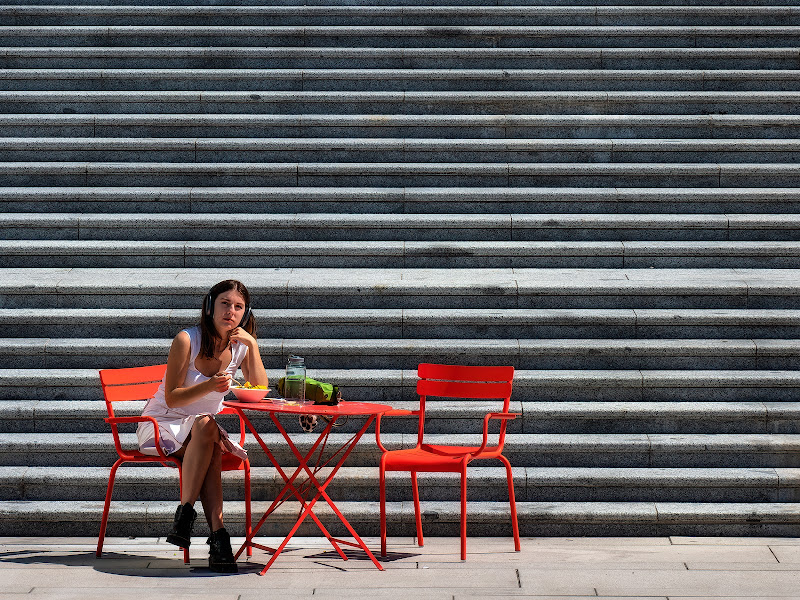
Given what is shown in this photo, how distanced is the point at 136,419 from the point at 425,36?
4.94 m

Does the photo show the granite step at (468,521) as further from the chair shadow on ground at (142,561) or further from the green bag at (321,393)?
the green bag at (321,393)

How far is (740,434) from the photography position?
6.43 m

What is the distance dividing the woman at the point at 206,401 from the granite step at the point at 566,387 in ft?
3.40

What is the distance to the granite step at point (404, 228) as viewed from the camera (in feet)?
25.0

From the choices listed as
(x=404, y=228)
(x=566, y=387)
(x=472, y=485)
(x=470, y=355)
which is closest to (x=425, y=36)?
(x=404, y=228)

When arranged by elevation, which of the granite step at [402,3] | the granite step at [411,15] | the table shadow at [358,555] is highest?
the granite step at [402,3]

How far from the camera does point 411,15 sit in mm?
9336

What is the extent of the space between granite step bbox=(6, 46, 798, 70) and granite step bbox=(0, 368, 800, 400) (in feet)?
10.8

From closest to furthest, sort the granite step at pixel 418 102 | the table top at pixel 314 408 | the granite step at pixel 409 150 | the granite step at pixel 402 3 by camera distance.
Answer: the table top at pixel 314 408 < the granite step at pixel 409 150 < the granite step at pixel 418 102 < the granite step at pixel 402 3

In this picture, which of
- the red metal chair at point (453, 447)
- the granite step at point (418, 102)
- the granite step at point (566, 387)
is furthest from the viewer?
the granite step at point (418, 102)

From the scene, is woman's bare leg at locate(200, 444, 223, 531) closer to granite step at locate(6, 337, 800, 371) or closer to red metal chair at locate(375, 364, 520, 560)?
red metal chair at locate(375, 364, 520, 560)

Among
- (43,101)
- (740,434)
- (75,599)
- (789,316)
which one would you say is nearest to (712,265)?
(789,316)

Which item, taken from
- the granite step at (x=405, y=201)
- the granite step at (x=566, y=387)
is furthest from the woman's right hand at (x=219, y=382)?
the granite step at (x=405, y=201)

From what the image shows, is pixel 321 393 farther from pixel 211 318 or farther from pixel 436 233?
pixel 436 233
